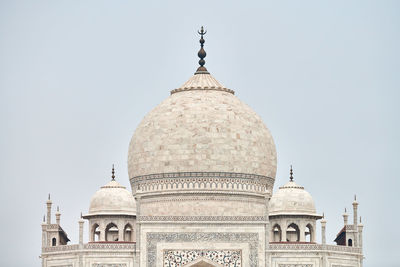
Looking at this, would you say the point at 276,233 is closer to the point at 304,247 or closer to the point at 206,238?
the point at 304,247

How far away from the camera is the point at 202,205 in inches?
1783

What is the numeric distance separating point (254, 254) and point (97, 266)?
4924mm

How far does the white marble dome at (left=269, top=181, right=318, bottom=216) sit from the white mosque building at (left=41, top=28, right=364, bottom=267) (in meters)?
0.03

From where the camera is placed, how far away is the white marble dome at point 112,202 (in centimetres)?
4653

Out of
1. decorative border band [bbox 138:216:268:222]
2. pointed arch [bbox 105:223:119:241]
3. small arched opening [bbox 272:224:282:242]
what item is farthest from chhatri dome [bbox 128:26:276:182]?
decorative border band [bbox 138:216:268:222]

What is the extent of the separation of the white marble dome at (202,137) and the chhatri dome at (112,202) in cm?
81

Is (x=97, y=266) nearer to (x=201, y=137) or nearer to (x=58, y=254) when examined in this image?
(x=58, y=254)

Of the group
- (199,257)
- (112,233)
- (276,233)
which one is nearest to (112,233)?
(112,233)

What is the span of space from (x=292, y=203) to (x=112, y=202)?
20.0 ft

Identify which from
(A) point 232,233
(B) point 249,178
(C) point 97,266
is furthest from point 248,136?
(C) point 97,266

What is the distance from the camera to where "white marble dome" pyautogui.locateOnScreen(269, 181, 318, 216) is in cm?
4688

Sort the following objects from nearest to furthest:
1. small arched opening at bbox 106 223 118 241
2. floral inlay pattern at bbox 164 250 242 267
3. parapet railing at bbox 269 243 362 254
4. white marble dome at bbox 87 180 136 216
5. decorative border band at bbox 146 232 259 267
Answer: floral inlay pattern at bbox 164 250 242 267 < decorative border band at bbox 146 232 259 267 < parapet railing at bbox 269 243 362 254 < white marble dome at bbox 87 180 136 216 < small arched opening at bbox 106 223 118 241

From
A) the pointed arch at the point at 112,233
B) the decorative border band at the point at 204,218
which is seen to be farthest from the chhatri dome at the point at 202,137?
the decorative border band at the point at 204,218

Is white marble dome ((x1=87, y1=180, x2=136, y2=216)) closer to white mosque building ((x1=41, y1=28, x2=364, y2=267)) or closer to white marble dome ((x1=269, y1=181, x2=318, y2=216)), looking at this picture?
white mosque building ((x1=41, y1=28, x2=364, y2=267))
